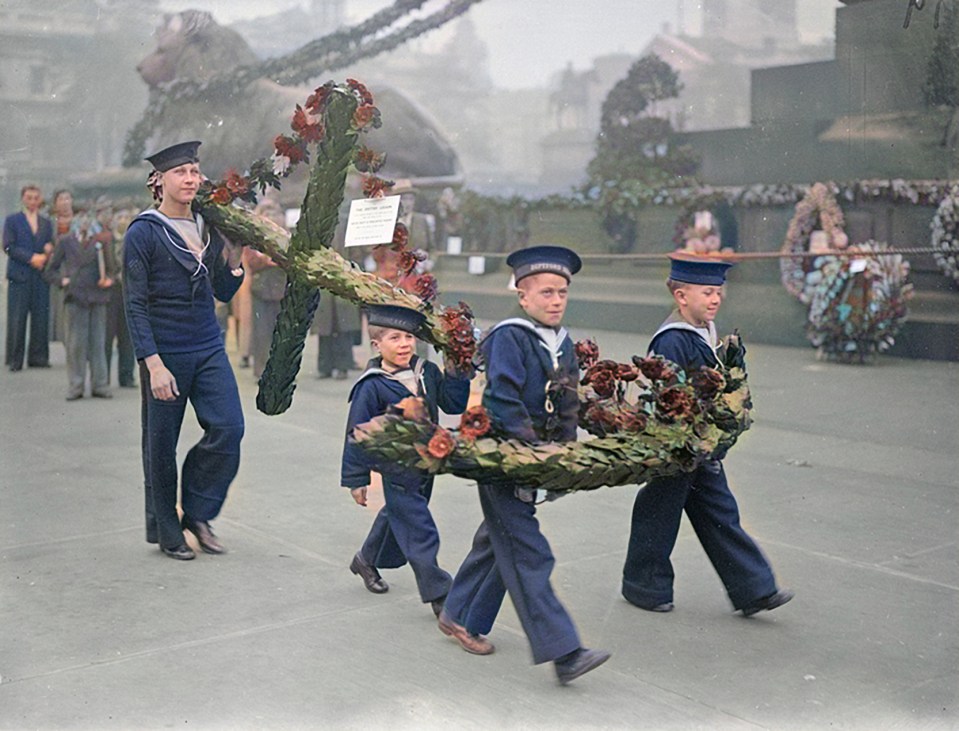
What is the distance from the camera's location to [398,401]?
478 centimetres

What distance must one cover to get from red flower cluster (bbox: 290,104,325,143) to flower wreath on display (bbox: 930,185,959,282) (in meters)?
6.77

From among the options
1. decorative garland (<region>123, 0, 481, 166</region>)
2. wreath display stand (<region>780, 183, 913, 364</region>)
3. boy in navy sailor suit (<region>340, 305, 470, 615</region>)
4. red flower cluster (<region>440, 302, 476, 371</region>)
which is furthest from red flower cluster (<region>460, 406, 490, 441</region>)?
wreath display stand (<region>780, 183, 913, 364</region>)

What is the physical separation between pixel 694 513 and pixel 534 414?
3.46 feet

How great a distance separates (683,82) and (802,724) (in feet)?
32.9

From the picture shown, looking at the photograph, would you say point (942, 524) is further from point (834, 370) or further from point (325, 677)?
point (834, 370)

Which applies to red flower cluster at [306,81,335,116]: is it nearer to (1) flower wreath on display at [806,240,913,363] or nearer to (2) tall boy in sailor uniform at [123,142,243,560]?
(2) tall boy in sailor uniform at [123,142,243,560]

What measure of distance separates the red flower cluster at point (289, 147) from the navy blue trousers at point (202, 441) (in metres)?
0.92

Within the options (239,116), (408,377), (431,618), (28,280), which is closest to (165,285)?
(408,377)

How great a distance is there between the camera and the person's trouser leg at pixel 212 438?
5648 millimetres

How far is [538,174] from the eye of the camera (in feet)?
43.7

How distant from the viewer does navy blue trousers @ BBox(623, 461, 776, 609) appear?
4.79m

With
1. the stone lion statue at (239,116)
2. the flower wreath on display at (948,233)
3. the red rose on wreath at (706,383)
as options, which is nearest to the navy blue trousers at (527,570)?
the red rose on wreath at (706,383)

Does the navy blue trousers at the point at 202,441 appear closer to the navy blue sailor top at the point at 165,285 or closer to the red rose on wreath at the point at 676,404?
the navy blue sailor top at the point at 165,285

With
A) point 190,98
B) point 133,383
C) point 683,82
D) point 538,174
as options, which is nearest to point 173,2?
point 190,98
